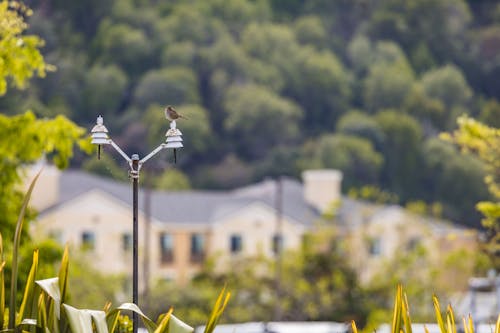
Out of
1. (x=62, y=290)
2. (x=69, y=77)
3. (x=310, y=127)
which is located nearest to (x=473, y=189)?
(x=310, y=127)

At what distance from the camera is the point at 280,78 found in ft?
440

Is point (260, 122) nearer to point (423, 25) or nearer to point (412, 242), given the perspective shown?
point (423, 25)

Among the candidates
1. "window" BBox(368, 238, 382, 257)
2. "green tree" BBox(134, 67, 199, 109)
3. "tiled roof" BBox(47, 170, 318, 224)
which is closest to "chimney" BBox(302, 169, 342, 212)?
"tiled roof" BBox(47, 170, 318, 224)

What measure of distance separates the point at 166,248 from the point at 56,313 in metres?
66.7

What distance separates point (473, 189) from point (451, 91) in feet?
66.1

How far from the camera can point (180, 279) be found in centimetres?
7288

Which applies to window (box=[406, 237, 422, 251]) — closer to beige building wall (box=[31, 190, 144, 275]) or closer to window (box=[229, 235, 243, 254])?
window (box=[229, 235, 243, 254])

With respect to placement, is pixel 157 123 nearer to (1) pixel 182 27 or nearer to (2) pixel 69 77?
(2) pixel 69 77

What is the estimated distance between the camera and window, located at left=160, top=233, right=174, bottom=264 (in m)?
74.4

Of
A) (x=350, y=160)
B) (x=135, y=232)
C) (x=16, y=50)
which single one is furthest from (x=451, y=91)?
(x=135, y=232)

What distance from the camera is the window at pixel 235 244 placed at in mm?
72562

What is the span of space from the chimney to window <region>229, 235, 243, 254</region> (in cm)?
584

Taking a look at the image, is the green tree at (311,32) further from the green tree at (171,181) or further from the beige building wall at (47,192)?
the beige building wall at (47,192)

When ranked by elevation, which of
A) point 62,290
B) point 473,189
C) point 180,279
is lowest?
point 62,290
